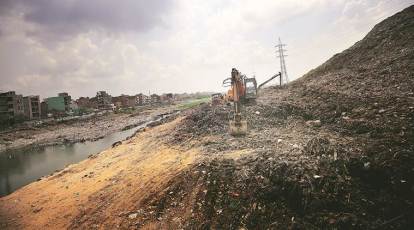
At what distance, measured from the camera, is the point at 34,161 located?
1862 cm

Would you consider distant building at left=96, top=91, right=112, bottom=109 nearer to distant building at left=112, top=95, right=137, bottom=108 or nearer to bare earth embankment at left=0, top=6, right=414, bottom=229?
distant building at left=112, top=95, right=137, bottom=108

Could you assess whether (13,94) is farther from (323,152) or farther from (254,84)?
(323,152)

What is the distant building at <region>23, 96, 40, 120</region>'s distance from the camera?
50.8 meters

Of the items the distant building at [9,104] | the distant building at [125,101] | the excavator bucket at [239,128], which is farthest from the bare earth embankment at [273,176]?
the distant building at [125,101]

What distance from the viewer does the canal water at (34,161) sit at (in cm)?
1427

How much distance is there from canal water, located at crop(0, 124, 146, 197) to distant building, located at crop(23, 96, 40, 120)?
109 ft

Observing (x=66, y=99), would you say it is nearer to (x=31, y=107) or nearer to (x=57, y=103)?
(x=57, y=103)

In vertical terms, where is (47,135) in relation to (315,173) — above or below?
below

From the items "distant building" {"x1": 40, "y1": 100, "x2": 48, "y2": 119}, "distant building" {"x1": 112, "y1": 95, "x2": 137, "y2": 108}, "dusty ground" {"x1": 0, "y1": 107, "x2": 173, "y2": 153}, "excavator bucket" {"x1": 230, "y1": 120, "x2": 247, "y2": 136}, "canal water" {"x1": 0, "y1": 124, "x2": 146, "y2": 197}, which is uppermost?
"distant building" {"x1": 112, "y1": 95, "x2": 137, "y2": 108}

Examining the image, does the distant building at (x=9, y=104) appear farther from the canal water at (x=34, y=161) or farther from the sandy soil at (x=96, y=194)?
the sandy soil at (x=96, y=194)

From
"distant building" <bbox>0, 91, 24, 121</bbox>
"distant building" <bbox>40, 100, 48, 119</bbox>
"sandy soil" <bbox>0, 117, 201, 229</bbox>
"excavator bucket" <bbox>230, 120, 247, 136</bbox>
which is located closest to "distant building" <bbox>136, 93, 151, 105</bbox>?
"distant building" <bbox>40, 100, 48, 119</bbox>

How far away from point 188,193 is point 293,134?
163 inches

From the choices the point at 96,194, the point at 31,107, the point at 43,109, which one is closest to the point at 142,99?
the point at 43,109

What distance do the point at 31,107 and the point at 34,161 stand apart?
41329 mm
